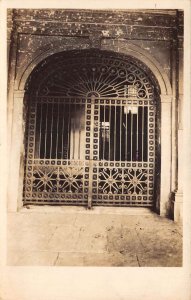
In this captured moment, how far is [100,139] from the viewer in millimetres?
7508

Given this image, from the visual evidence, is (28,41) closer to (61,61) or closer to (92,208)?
(61,61)

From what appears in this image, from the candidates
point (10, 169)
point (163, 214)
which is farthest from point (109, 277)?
point (10, 169)

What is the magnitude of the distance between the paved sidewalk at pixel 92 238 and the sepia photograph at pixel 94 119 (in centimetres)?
5

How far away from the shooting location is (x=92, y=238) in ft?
15.0

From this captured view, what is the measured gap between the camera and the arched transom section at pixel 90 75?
677 cm

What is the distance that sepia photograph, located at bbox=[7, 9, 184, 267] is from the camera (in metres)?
5.80

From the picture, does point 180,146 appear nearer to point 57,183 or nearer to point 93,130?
point 93,130

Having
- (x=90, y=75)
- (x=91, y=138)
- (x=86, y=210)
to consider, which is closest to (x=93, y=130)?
(x=91, y=138)

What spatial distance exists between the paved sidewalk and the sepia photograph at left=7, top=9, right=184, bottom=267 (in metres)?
0.05

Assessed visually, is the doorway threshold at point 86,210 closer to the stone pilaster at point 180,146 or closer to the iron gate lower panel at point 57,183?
the iron gate lower panel at point 57,183

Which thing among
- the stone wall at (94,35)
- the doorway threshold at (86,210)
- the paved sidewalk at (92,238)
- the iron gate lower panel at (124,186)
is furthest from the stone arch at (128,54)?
the paved sidewalk at (92,238)

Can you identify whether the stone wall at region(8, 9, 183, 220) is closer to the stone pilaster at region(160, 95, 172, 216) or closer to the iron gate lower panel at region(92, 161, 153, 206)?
the stone pilaster at region(160, 95, 172, 216)

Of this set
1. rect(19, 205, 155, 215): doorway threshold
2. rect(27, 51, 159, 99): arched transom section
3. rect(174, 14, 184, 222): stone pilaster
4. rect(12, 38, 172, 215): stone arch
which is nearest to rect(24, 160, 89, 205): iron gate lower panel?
rect(19, 205, 155, 215): doorway threshold
